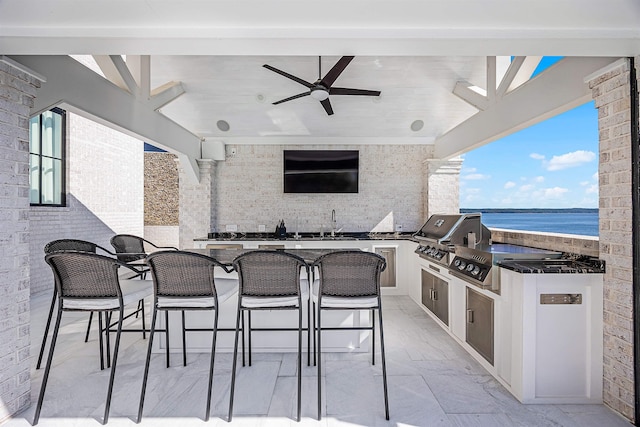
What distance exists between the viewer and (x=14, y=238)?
2.24 m

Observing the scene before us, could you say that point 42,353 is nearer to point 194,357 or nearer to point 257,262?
point 194,357

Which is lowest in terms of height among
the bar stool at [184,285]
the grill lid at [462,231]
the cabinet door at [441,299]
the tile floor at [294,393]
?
the tile floor at [294,393]

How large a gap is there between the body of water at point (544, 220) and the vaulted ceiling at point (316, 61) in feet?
73.0

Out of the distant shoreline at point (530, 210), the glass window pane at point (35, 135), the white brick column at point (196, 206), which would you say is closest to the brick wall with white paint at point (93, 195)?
the glass window pane at point (35, 135)

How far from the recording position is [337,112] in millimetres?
5633

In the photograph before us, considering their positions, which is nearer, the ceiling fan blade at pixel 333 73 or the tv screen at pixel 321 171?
the ceiling fan blade at pixel 333 73

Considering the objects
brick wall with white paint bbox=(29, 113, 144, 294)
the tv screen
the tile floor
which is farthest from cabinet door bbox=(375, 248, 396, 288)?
brick wall with white paint bbox=(29, 113, 144, 294)

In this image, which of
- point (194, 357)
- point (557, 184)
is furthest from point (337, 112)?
point (557, 184)

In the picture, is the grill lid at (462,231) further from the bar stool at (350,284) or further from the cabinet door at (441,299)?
the bar stool at (350,284)

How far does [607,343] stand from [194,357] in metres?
3.23

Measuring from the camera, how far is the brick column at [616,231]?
2.17 m

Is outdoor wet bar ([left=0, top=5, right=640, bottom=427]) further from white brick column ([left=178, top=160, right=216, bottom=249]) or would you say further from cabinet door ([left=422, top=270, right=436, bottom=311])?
white brick column ([left=178, top=160, right=216, bottom=249])

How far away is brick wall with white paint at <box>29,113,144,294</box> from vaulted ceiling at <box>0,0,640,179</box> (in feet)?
8.11

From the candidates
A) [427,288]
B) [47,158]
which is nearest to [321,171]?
[427,288]
